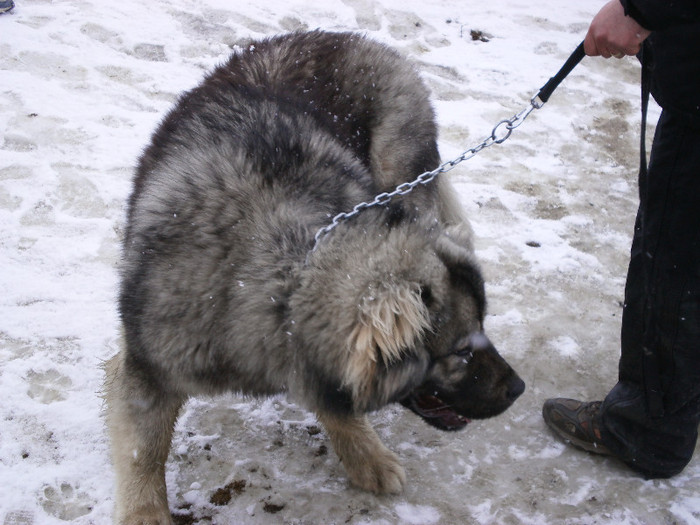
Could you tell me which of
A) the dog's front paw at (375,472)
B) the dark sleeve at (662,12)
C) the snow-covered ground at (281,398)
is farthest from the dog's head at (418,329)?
the dark sleeve at (662,12)

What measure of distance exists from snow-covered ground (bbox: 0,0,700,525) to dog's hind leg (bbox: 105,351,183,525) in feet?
0.43

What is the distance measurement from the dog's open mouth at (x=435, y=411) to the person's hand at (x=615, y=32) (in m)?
1.35

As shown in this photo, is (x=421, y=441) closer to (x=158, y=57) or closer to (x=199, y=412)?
(x=199, y=412)

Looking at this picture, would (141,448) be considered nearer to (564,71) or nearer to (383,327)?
(383,327)

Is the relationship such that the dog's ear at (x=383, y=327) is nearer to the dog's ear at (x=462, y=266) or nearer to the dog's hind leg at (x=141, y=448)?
the dog's ear at (x=462, y=266)

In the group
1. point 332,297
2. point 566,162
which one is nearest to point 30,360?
point 332,297

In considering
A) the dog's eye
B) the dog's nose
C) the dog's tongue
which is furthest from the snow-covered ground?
the dog's eye

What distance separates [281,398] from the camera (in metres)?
3.00

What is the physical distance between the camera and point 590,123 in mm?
5840

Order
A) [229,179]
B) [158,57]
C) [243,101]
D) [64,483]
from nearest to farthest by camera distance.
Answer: [229,179] → [64,483] → [243,101] → [158,57]

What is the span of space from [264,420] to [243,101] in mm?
1402

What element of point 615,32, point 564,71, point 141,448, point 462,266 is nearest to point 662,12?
point 615,32

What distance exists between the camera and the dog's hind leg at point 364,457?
103 inches

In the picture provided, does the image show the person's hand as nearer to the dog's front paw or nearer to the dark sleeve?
the dark sleeve
